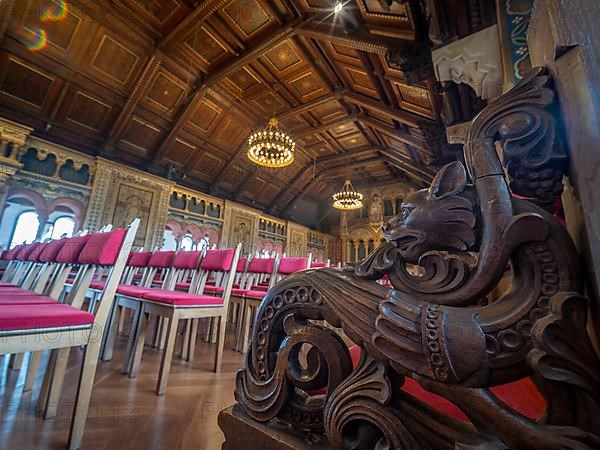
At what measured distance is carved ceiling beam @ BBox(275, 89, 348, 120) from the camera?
22.4 ft

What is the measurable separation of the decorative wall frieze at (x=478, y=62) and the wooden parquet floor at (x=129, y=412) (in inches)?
120

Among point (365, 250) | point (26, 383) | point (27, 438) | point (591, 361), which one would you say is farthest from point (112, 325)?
point (365, 250)

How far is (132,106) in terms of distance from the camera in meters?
6.28

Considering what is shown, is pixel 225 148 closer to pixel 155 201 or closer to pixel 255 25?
pixel 155 201

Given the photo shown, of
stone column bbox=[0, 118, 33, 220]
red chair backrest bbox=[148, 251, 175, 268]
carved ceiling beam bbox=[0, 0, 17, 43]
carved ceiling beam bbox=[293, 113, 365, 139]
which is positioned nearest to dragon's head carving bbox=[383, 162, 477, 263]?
red chair backrest bbox=[148, 251, 175, 268]

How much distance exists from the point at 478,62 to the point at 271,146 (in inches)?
183

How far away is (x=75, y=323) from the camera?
1037 mm

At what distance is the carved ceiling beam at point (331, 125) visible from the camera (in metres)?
7.79

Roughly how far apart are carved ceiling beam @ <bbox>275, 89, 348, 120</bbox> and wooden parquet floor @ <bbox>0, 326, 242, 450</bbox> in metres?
7.06

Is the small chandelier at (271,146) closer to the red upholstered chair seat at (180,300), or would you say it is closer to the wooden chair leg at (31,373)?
the red upholstered chair seat at (180,300)

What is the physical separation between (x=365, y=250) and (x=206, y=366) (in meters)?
11.6

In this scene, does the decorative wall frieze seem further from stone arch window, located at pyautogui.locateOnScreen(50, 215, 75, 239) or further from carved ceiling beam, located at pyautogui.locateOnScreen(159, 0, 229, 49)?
stone arch window, located at pyautogui.locateOnScreen(50, 215, 75, 239)

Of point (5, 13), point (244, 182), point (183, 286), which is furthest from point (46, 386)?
point (244, 182)

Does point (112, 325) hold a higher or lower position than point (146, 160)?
lower
